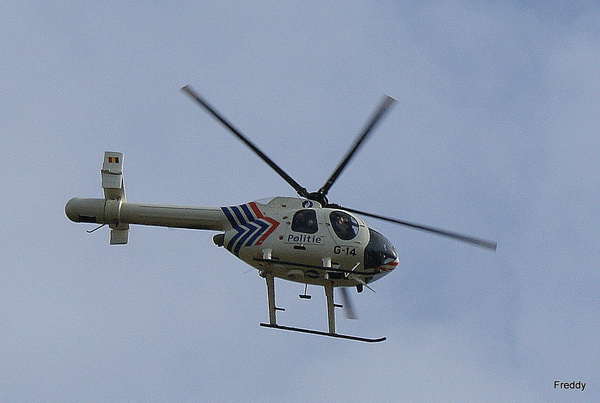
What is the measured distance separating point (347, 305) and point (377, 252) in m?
2.10

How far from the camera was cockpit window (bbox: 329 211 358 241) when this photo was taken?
24.9m

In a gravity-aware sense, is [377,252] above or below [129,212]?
below

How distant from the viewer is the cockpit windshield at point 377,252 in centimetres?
2497

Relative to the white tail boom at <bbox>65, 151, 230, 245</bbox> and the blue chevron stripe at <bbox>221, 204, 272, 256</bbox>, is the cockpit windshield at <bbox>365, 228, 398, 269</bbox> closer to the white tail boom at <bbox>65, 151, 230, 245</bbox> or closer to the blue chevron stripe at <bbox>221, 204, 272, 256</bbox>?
the blue chevron stripe at <bbox>221, 204, 272, 256</bbox>

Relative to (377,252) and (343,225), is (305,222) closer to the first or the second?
(343,225)

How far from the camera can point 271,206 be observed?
84.7ft

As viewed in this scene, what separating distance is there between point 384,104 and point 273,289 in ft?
17.5

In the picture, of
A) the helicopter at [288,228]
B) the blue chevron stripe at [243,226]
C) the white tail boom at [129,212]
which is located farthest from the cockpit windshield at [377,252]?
the white tail boom at [129,212]

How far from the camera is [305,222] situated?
988 inches

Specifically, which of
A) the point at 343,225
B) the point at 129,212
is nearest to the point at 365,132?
the point at 343,225

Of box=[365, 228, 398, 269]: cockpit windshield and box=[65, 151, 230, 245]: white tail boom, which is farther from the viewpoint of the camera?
box=[65, 151, 230, 245]: white tail boom

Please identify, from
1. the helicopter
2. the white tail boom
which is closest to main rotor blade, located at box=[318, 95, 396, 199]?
the helicopter

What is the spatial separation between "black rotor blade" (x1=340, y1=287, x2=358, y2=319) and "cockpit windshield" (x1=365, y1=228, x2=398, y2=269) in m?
1.58

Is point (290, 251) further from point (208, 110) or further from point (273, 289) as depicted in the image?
point (208, 110)
